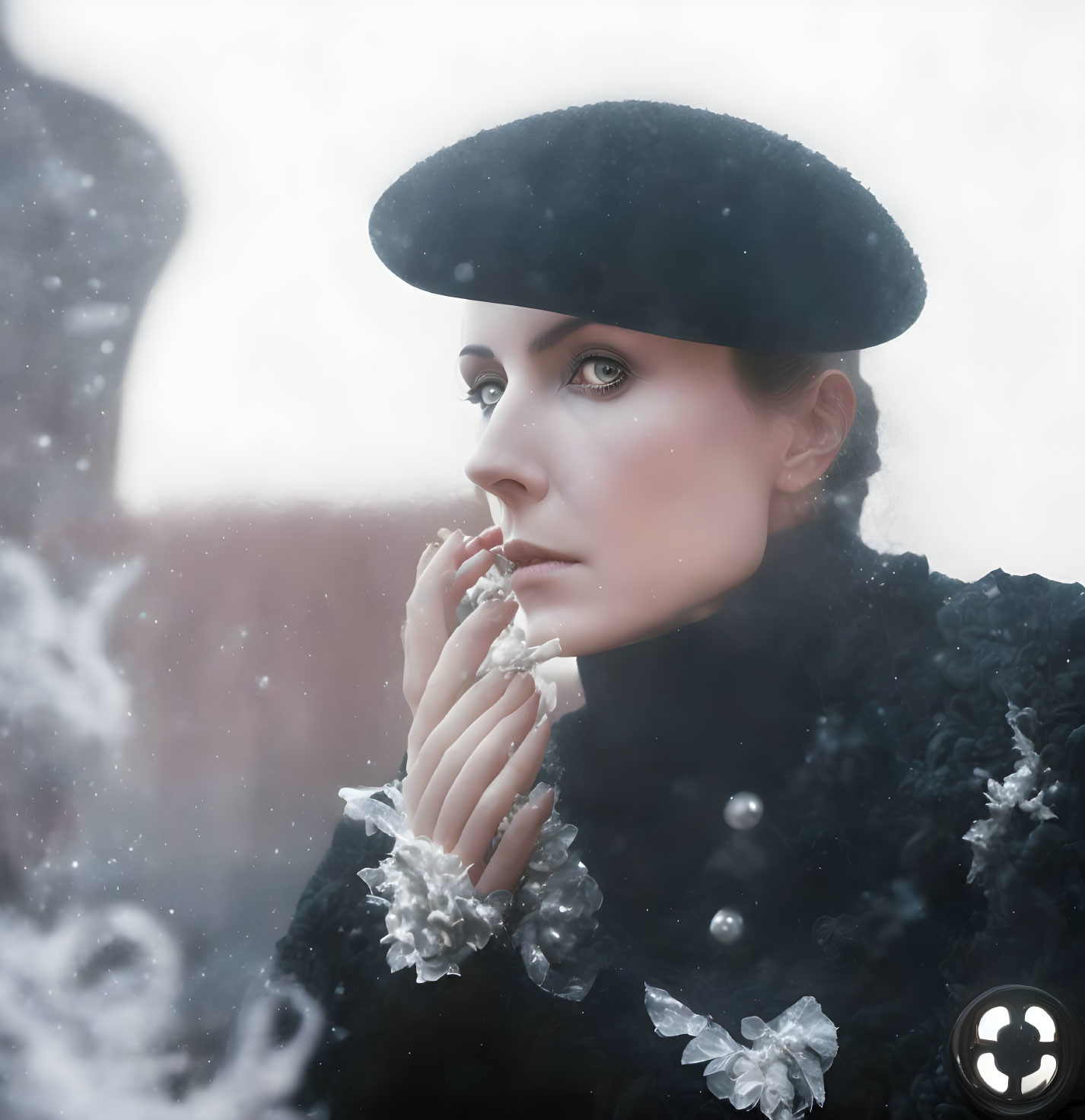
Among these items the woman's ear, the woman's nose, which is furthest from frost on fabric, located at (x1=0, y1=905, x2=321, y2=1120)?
the woman's ear

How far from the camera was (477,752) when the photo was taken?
74 cm

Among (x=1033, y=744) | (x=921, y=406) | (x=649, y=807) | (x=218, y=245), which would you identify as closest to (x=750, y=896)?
(x=649, y=807)

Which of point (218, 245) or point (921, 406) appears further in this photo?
point (218, 245)

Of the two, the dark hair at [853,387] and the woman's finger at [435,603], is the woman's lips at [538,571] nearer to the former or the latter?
the woman's finger at [435,603]

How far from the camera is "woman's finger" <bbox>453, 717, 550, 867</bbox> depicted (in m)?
0.74

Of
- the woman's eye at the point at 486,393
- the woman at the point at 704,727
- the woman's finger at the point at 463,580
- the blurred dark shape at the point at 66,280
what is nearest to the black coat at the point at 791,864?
the woman at the point at 704,727

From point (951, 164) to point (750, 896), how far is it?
53 centimetres

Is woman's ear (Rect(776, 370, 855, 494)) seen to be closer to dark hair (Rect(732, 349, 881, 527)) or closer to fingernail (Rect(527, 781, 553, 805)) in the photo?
dark hair (Rect(732, 349, 881, 527))

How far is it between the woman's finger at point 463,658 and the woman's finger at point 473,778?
5cm

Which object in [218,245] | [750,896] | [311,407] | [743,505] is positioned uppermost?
[218,245]

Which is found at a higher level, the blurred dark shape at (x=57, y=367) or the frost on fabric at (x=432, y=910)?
the blurred dark shape at (x=57, y=367)

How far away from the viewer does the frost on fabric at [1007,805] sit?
0.72 meters

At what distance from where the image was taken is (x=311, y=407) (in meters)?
0.87

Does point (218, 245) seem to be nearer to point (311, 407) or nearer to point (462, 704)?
point (311, 407)
